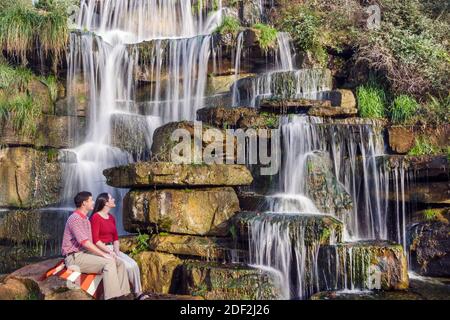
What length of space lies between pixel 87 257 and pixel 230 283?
2035mm

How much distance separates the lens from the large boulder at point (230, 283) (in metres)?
6.62

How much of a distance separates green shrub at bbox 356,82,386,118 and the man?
7.32 meters

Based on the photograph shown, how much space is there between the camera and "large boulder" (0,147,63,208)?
10724mm

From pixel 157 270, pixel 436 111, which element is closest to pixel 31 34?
pixel 157 270

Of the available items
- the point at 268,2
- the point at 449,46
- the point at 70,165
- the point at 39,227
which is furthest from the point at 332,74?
the point at 39,227

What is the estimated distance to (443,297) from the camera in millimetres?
6863

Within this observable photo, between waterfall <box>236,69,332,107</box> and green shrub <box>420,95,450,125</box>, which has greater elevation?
waterfall <box>236,69,332,107</box>

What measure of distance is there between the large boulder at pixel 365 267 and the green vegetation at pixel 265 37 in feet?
24.3

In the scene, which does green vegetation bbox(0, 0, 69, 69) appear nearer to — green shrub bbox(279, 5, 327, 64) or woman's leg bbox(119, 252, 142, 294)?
green shrub bbox(279, 5, 327, 64)

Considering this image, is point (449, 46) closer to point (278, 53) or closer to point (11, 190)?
point (278, 53)

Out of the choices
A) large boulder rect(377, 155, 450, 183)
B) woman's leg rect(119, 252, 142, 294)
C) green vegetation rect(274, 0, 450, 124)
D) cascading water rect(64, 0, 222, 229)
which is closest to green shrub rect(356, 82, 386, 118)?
green vegetation rect(274, 0, 450, 124)

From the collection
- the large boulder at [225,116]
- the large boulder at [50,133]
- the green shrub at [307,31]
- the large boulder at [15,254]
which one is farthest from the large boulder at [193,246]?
the green shrub at [307,31]

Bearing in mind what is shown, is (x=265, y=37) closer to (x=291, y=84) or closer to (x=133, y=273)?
(x=291, y=84)

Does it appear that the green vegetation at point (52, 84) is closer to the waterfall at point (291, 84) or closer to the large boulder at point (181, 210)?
the waterfall at point (291, 84)
